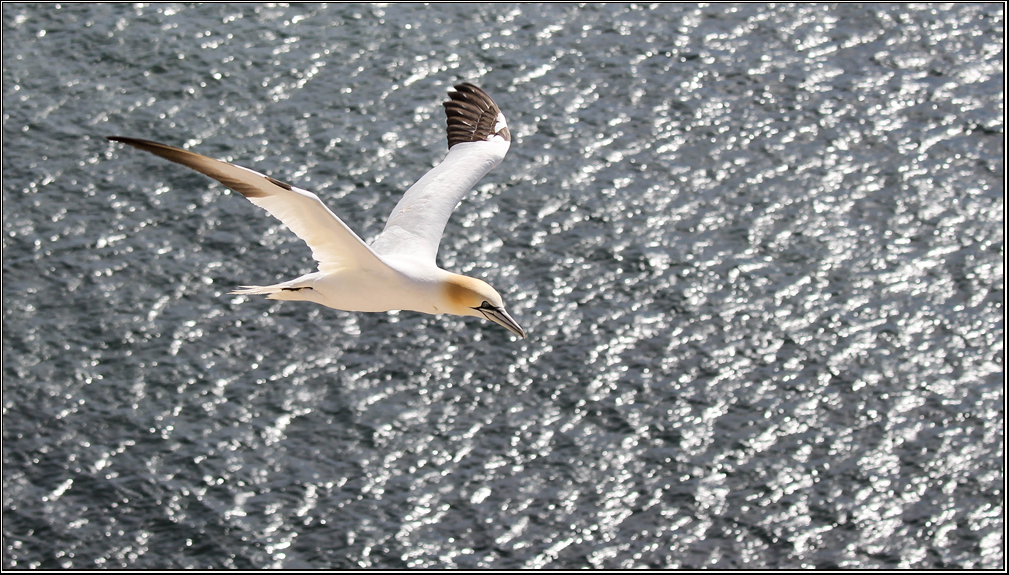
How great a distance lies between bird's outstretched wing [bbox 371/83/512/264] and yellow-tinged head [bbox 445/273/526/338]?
123 cm

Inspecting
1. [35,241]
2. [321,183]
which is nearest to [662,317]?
[321,183]

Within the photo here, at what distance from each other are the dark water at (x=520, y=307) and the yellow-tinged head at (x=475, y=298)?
966 inches

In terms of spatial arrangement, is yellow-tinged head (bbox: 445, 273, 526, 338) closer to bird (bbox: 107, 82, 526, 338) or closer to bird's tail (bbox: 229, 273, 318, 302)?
bird (bbox: 107, 82, 526, 338)

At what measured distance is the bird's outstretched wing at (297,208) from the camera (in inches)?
570

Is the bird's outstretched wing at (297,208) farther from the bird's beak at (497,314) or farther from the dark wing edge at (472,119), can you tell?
the dark wing edge at (472,119)

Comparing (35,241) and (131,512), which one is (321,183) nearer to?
(35,241)

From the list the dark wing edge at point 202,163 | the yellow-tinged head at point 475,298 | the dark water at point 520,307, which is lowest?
the dark water at point 520,307

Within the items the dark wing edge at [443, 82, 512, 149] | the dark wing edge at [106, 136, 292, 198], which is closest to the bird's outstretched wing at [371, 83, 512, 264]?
the dark wing edge at [443, 82, 512, 149]

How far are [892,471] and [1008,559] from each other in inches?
176

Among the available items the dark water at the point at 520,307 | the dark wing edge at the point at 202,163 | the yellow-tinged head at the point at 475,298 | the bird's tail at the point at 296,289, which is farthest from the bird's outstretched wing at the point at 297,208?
the dark water at the point at 520,307

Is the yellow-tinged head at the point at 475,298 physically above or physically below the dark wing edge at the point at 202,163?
below

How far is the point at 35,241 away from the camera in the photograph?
45.0 metres

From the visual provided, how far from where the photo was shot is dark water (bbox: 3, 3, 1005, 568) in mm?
40875

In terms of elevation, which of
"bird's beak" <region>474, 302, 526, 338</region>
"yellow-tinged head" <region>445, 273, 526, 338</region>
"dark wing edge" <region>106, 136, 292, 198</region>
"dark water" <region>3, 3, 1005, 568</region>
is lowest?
"dark water" <region>3, 3, 1005, 568</region>
